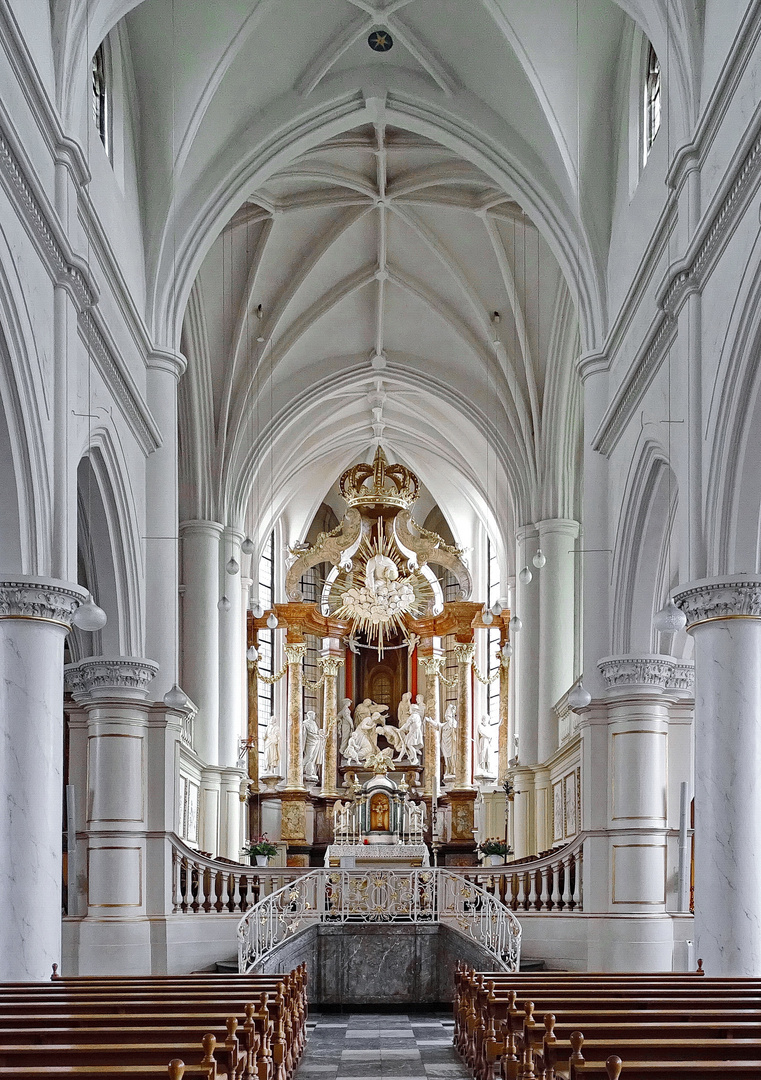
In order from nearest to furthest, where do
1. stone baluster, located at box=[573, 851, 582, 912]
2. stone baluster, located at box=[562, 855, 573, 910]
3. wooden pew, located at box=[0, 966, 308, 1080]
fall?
wooden pew, located at box=[0, 966, 308, 1080] < stone baluster, located at box=[573, 851, 582, 912] < stone baluster, located at box=[562, 855, 573, 910]

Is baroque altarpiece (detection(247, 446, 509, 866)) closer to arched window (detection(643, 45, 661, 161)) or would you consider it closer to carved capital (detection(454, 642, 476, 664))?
carved capital (detection(454, 642, 476, 664))

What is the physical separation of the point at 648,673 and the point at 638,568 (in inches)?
50.7

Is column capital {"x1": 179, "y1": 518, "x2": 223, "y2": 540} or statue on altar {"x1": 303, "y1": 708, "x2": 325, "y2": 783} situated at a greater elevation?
column capital {"x1": 179, "y1": 518, "x2": 223, "y2": 540}

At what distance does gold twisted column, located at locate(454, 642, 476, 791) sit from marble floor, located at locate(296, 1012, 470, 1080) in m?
16.5

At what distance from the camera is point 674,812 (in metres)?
16.6

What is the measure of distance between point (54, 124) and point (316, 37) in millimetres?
7021

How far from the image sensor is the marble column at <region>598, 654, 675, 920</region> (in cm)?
1614

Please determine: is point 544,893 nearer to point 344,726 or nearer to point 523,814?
point 523,814

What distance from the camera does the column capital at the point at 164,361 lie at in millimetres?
17672

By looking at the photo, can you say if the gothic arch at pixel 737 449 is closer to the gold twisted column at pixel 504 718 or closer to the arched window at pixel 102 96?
the arched window at pixel 102 96

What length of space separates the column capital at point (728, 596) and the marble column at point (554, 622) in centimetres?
1354

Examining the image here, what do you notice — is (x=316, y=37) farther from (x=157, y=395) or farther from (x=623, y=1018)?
(x=623, y=1018)

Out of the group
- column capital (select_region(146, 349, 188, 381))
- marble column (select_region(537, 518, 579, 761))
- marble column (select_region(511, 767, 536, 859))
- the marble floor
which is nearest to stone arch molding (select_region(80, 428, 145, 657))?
column capital (select_region(146, 349, 188, 381))

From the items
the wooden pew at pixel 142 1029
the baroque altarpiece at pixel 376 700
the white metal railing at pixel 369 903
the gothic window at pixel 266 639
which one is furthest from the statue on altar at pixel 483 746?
the wooden pew at pixel 142 1029
